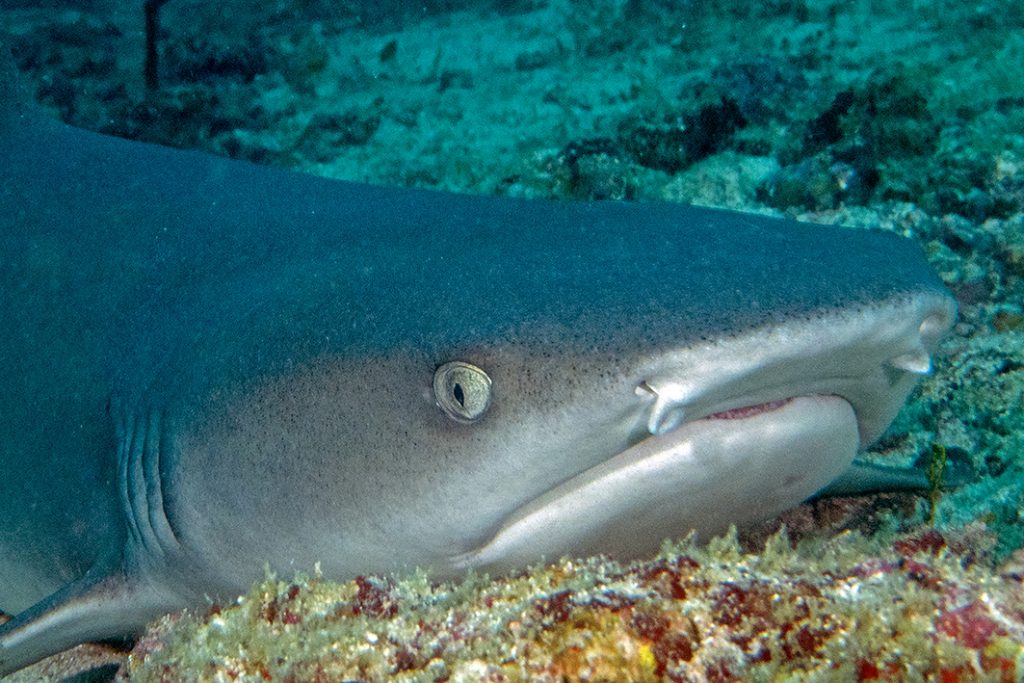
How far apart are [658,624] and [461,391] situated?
24.3 inches

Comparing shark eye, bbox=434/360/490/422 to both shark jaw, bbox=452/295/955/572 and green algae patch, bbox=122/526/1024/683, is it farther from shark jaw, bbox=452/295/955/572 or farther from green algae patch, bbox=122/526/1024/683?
green algae patch, bbox=122/526/1024/683

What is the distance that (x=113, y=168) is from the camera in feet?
10.2

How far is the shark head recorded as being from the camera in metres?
1.61

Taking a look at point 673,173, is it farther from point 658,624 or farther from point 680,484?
point 658,624

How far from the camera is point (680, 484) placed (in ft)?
5.84

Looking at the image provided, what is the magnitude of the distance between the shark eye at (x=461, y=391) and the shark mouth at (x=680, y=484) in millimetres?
249

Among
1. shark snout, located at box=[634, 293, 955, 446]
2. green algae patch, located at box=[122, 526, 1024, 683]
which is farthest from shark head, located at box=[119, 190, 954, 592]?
green algae patch, located at box=[122, 526, 1024, 683]

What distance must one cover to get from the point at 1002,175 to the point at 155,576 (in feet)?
16.2

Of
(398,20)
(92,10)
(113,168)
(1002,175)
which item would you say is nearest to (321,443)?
(113,168)

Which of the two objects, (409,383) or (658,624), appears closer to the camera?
(658,624)

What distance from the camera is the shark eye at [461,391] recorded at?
68.1 inches

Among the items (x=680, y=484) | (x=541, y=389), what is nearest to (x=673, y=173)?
(x=680, y=484)

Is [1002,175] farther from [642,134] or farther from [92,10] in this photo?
[92,10]

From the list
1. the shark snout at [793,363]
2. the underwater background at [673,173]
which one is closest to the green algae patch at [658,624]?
the underwater background at [673,173]
